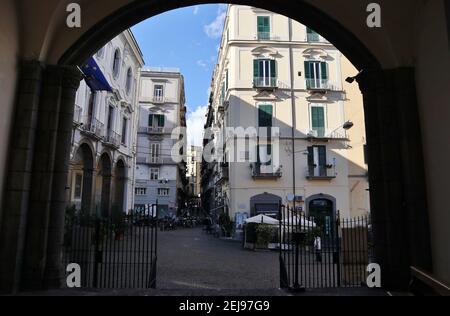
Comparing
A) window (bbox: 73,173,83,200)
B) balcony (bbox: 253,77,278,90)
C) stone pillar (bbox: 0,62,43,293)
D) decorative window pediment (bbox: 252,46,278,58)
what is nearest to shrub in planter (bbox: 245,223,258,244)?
window (bbox: 73,173,83,200)

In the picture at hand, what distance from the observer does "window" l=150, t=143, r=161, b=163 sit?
45500 millimetres

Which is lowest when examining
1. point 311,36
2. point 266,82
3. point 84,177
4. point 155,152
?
point 84,177

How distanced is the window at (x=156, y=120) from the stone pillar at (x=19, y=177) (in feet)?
131

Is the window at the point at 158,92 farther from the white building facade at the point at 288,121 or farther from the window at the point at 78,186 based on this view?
the window at the point at 78,186

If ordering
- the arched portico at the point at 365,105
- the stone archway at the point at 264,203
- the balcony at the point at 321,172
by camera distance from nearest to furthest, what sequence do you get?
the arched portico at the point at 365,105 → the stone archway at the point at 264,203 → the balcony at the point at 321,172

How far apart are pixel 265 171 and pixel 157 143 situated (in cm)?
2366

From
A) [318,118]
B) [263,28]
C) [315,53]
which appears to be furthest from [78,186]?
[315,53]

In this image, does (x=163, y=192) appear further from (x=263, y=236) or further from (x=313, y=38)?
(x=263, y=236)

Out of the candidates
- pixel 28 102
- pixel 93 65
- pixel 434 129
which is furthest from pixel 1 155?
pixel 93 65

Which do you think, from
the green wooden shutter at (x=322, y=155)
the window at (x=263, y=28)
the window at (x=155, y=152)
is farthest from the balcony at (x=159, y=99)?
the green wooden shutter at (x=322, y=155)

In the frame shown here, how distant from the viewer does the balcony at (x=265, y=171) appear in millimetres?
Result: 24875

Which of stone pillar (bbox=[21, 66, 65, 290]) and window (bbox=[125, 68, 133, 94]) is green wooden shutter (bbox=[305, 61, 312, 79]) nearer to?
window (bbox=[125, 68, 133, 94])

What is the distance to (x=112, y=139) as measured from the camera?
2300 cm
